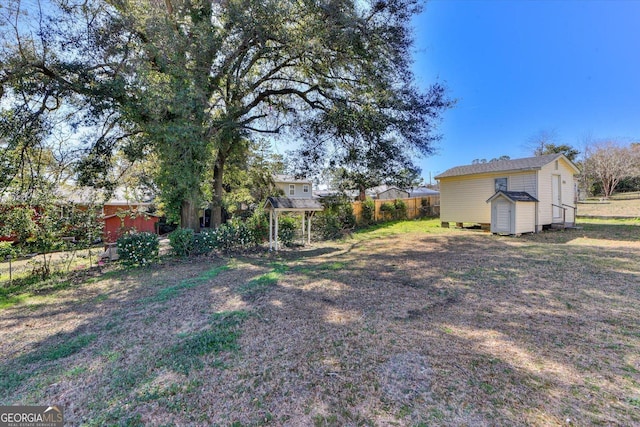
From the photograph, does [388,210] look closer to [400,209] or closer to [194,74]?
[400,209]

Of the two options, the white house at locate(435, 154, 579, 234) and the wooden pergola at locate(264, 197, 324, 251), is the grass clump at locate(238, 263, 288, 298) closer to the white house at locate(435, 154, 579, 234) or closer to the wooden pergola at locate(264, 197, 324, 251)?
the wooden pergola at locate(264, 197, 324, 251)

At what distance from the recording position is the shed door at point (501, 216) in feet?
37.7

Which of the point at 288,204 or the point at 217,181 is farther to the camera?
the point at 217,181

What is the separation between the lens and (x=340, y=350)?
115 inches

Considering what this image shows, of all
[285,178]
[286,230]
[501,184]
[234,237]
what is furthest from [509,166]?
[285,178]

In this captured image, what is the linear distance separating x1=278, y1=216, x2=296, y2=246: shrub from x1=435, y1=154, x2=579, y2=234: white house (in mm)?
8170

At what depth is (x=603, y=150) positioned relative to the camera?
1033 inches

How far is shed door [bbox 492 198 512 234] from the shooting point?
11.5m

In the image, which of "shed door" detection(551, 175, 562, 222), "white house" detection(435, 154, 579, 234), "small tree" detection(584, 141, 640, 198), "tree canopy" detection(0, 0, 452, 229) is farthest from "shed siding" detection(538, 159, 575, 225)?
"small tree" detection(584, 141, 640, 198)

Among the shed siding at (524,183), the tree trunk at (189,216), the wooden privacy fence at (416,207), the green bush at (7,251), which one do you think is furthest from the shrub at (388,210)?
the green bush at (7,251)

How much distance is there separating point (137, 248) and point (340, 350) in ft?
24.6

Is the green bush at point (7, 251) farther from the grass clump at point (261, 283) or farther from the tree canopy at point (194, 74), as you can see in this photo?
the grass clump at point (261, 283)

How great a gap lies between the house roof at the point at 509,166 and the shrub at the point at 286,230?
909cm

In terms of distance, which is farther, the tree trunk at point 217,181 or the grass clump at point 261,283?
the tree trunk at point 217,181
